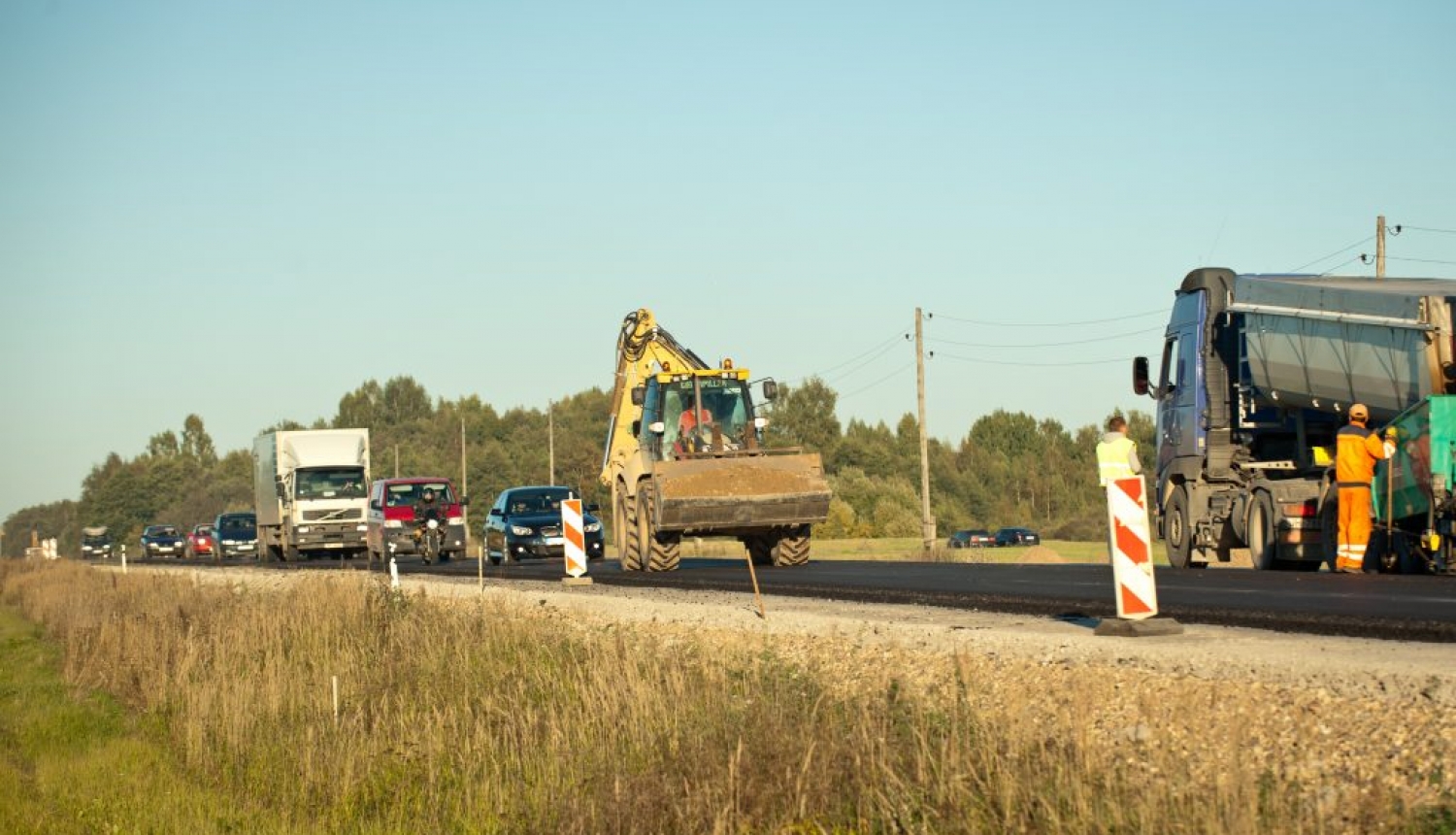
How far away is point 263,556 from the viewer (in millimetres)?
54156

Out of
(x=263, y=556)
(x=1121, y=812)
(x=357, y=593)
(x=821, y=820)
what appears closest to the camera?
(x=1121, y=812)

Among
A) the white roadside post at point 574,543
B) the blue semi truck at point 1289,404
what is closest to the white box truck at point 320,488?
the white roadside post at point 574,543

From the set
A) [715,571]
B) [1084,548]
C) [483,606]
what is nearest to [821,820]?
[483,606]

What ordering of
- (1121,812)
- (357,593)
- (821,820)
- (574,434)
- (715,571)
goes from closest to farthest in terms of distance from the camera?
(1121,812)
(821,820)
(357,593)
(715,571)
(574,434)

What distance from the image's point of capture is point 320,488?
49.6m

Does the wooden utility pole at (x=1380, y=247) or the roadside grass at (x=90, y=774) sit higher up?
the wooden utility pole at (x=1380, y=247)

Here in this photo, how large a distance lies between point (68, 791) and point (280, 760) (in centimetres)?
179

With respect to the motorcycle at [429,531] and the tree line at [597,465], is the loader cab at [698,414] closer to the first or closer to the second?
the motorcycle at [429,531]

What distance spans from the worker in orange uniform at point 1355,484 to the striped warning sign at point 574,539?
11.5 m

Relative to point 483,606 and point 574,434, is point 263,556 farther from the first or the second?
point 574,434

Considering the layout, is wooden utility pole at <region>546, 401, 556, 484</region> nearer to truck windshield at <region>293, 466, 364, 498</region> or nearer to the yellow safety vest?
truck windshield at <region>293, 466, 364, 498</region>

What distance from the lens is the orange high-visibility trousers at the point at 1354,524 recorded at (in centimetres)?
2089

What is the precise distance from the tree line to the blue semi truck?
61.8 m

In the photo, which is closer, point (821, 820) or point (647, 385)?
point (821, 820)
